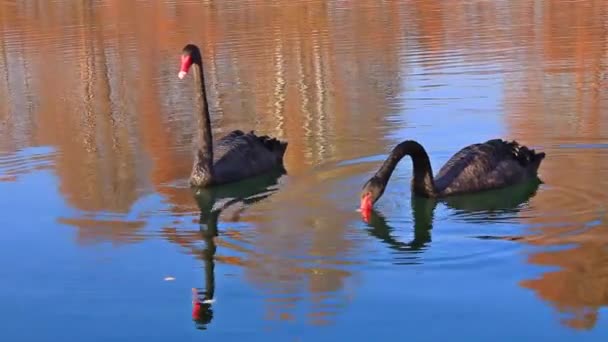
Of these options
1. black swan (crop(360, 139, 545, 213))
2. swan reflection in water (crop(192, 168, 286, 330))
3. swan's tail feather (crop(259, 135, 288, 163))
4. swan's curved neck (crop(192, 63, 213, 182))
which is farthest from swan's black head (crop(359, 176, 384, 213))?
swan's tail feather (crop(259, 135, 288, 163))

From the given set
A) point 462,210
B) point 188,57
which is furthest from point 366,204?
point 188,57

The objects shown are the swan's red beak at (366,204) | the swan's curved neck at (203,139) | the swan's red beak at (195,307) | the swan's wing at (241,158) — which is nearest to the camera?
the swan's red beak at (195,307)

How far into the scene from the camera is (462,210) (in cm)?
720

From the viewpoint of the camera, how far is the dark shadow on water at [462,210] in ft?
21.5

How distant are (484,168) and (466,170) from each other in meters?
0.15

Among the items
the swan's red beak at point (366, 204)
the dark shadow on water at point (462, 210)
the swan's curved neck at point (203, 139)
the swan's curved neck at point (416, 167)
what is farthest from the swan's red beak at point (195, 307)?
the swan's curved neck at point (203, 139)

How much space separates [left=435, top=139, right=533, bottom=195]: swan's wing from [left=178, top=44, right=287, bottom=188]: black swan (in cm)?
158

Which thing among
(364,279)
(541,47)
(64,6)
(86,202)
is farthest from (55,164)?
(64,6)

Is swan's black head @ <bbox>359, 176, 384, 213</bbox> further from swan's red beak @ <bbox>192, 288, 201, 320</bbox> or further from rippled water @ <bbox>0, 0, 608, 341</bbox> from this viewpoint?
swan's red beak @ <bbox>192, 288, 201, 320</bbox>

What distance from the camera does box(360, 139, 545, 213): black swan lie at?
7.09 metres

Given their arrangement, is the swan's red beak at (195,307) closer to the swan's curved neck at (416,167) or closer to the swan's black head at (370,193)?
the swan's black head at (370,193)

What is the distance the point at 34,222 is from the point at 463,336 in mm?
3643

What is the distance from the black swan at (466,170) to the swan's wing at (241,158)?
1.56 metres

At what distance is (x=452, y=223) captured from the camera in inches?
270
